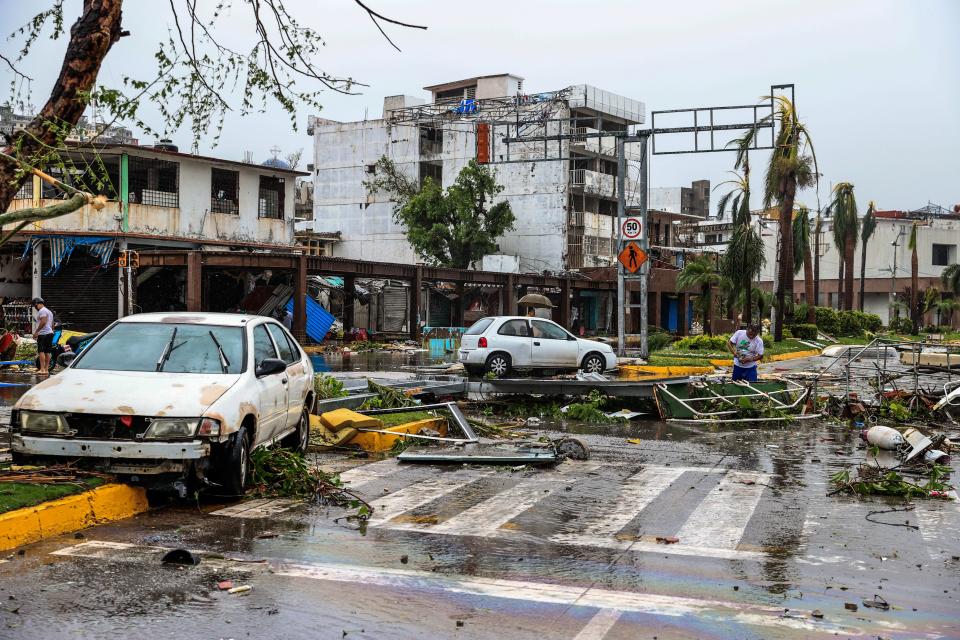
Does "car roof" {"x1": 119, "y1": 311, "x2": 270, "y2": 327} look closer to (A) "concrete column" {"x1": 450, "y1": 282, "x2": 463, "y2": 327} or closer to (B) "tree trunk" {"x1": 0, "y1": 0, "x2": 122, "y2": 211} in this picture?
(B) "tree trunk" {"x1": 0, "y1": 0, "x2": 122, "y2": 211}

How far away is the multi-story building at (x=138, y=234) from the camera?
3884 cm

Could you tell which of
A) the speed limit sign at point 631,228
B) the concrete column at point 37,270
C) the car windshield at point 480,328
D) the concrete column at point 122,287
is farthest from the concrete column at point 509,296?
the car windshield at point 480,328

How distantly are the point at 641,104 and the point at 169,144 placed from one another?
3638 cm

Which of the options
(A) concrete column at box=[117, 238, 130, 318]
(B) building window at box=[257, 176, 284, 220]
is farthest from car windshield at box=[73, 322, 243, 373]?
(B) building window at box=[257, 176, 284, 220]

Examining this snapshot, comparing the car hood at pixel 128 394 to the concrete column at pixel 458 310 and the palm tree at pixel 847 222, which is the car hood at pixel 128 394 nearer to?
the concrete column at pixel 458 310

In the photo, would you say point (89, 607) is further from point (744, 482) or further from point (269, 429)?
point (744, 482)

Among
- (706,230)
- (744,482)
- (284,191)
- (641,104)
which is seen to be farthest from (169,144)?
(706,230)

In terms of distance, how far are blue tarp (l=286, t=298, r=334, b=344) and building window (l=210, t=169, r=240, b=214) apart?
5828mm

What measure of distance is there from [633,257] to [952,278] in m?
63.2

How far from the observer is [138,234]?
39.9 m

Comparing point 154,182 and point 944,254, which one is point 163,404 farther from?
point 944,254

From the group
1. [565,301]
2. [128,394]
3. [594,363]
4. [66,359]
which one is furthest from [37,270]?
[128,394]

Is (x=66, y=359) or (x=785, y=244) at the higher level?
(x=785, y=244)

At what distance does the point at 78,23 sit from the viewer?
9789mm
